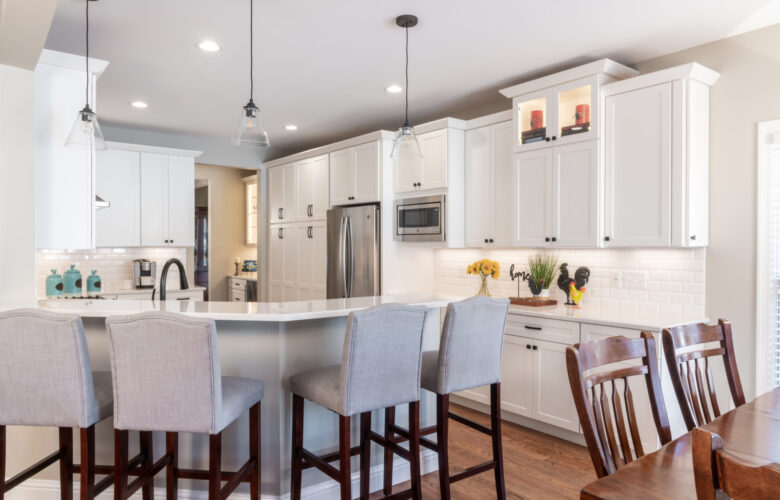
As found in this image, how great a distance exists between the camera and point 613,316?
3367mm

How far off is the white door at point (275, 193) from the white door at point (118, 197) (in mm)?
1581

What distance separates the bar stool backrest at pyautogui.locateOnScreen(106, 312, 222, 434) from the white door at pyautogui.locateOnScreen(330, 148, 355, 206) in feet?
11.5

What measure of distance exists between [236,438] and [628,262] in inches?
112

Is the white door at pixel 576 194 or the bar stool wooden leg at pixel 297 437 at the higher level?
the white door at pixel 576 194

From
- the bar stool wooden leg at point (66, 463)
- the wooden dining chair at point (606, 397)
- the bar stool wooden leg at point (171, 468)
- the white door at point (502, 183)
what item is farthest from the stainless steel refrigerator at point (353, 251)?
the wooden dining chair at point (606, 397)

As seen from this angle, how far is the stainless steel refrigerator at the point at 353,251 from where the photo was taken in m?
4.91

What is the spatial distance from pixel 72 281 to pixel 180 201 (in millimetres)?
1392

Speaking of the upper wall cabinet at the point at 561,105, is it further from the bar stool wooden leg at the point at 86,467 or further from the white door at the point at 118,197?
the white door at the point at 118,197

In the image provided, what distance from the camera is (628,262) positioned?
3691mm

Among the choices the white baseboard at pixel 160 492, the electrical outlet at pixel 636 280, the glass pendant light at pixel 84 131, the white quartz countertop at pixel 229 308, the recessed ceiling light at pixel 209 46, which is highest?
the recessed ceiling light at pixel 209 46

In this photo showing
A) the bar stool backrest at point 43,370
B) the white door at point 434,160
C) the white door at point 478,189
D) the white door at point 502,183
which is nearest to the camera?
the bar stool backrest at point 43,370

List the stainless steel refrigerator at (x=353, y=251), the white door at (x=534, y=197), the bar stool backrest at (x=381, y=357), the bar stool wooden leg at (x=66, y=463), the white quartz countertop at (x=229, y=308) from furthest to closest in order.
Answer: the stainless steel refrigerator at (x=353, y=251)
the white door at (x=534, y=197)
the white quartz countertop at (x=229, y=308)
the bar stool wooden leg at (x=66, y=463)
the bar stool backrest at (x=381, y=357)

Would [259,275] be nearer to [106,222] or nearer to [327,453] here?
[106,222]

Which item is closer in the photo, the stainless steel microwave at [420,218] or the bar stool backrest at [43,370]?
the bar stool backrest at [43,370]
